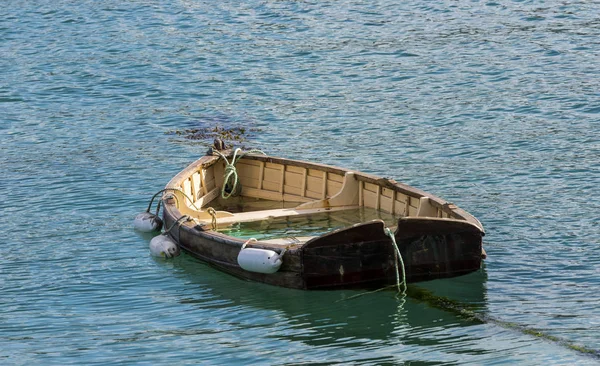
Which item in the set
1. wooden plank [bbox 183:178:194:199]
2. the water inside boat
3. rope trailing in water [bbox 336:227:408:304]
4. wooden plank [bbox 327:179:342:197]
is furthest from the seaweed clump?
rope trailing in water [bbox 336:227:408:304]

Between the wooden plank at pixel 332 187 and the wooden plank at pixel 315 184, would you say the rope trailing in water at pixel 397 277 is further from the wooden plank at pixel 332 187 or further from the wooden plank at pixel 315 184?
the wooden plank at pixel 315 184

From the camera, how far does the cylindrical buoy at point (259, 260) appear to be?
49.8 ft

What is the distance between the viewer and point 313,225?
1812 cm

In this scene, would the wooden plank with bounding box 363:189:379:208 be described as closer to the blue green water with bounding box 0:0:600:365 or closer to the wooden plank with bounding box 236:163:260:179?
the blue green water with bounding box 0:0:600:365

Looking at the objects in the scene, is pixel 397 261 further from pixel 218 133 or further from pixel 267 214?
pixel 218 133

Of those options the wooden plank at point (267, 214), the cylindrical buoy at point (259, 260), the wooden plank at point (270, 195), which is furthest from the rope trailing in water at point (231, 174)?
the cylindrical buoy at point (259, 260)

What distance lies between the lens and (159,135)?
84.4ft

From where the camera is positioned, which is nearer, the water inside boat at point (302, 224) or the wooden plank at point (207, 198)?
the water inside boat at point (302, 224)

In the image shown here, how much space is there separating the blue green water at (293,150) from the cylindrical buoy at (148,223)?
8.1 inches

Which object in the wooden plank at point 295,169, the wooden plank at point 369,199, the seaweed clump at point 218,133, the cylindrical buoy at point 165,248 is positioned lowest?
the cylindrical buoy at point 165,248

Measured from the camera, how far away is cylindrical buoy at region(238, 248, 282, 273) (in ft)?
49.8

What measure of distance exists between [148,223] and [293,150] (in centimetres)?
596

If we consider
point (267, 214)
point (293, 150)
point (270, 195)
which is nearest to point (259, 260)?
point (267, 214)

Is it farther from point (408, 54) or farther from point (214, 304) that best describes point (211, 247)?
point (408, 54)
